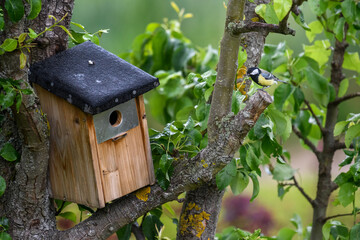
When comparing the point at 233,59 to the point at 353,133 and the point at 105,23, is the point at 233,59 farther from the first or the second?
the point at 105,23

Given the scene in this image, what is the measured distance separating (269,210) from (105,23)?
1.77m

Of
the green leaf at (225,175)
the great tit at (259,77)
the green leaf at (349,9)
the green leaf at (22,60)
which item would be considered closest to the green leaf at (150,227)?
the green leaf at (225,175)

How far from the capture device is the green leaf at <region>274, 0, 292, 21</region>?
108 centimetres

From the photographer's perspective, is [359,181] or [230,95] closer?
[230,95]

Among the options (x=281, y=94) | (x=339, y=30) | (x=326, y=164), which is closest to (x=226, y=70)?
(x=281, y=94)

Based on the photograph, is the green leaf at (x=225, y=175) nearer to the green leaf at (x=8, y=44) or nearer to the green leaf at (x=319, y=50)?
the green leaf at (x=8, y=44)

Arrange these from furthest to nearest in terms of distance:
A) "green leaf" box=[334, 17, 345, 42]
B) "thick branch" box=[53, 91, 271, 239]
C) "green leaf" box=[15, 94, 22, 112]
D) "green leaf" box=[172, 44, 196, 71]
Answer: "green leaf" box=[172, 44, 196, 71] < "green leaf" box=[334, 17, 345, 42] < "thick branch" box=[53, 91, 271, 239] < "green leaf" box=[15, 94, 22, 112]

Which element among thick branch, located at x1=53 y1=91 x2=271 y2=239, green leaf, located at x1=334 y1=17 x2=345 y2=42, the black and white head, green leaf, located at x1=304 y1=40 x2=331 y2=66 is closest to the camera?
thick branch, located at x1=53 y1=91 x2=271 y2=239

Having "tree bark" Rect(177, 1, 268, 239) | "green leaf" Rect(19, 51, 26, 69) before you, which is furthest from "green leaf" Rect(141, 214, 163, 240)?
"green leaf" Rect(19, 51, 26, 69)

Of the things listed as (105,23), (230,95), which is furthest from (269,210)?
(230,95)

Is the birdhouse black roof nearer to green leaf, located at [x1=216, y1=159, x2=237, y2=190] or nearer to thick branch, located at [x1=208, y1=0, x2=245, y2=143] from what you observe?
thick branch, located at [x1=208, y1=0, x2=245, y2=143]

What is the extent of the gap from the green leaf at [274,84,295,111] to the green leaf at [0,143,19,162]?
2.70 feet

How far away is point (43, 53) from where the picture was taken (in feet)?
4.19

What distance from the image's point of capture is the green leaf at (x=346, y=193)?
1475 mm
